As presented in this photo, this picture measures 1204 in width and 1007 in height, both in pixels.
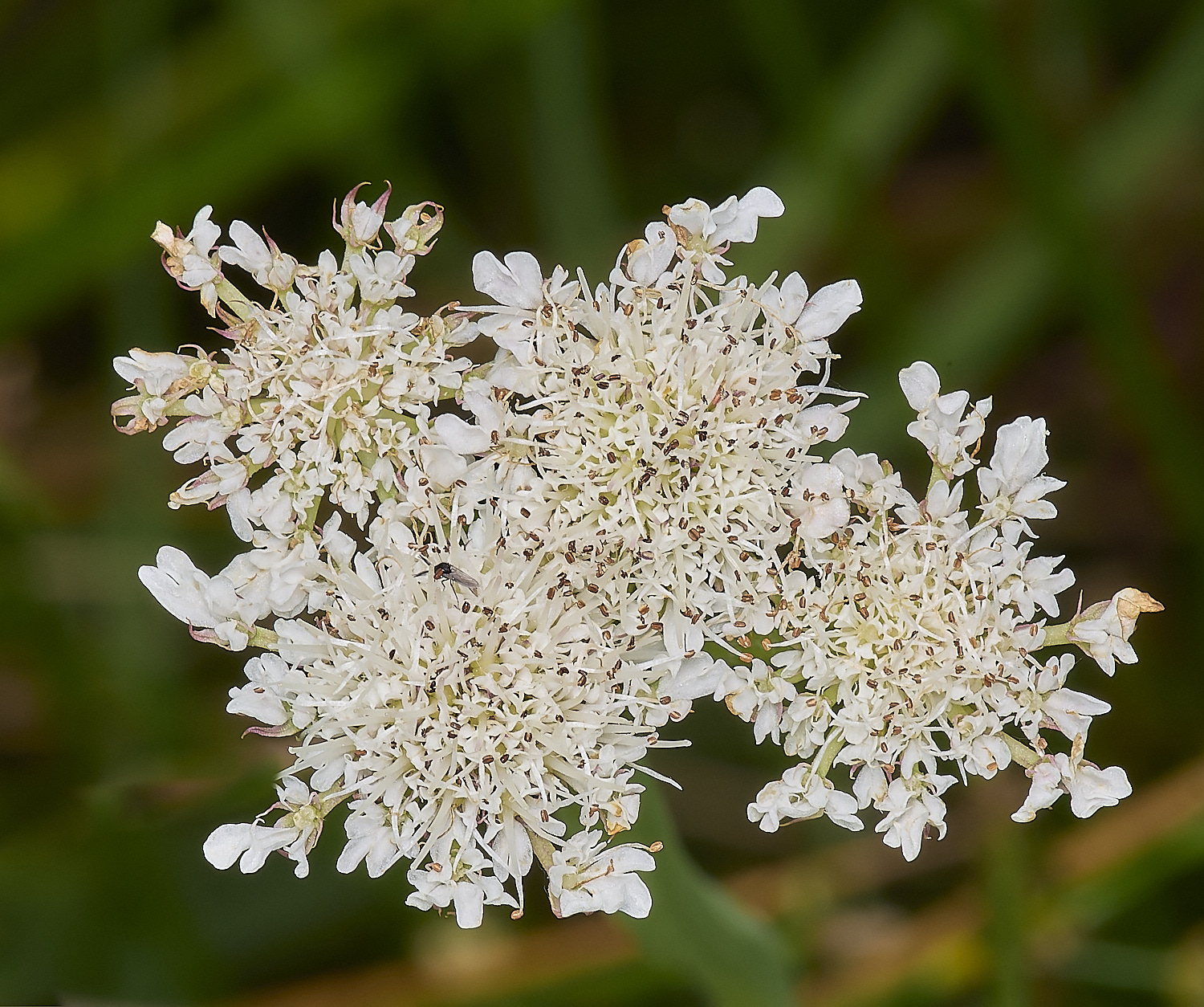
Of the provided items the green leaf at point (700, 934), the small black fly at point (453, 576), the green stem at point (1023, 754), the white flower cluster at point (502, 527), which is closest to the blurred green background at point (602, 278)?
the green leaf at point (700, 934)

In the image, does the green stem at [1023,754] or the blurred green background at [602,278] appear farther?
the blurred green background at [602,278]

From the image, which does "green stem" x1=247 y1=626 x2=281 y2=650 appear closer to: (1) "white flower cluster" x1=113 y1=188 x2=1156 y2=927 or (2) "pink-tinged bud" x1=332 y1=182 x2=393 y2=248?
(1) "white flower cluster" x1=113 y1=188 x2=1156 y2=927

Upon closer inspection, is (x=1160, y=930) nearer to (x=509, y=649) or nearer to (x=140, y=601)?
(x=509, y=649)

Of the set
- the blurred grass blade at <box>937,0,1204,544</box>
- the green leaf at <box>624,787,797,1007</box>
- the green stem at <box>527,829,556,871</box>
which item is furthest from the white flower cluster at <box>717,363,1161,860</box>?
the blurred grass blade at <box>937,0,1204,544</box>

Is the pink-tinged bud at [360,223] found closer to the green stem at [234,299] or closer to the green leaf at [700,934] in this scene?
the green stem at [234,299]

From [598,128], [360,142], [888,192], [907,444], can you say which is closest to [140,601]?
[360,142]

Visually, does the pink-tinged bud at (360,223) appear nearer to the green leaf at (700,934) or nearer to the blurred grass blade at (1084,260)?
the green leaf at (700,934)

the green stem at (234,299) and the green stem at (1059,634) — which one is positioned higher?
the green stem at (234,299)

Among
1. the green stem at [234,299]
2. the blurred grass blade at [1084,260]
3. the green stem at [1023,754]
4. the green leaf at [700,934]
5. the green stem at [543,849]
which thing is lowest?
the green leaf at [700,934]

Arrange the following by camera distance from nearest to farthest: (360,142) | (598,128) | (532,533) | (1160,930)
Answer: (532,533) → (1160,930) → (360,142) → (598,128)
